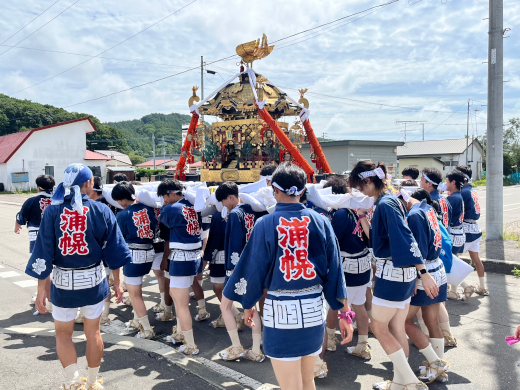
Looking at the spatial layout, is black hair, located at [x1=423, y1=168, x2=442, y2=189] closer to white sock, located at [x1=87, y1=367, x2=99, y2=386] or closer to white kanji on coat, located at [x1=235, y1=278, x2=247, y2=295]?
white kanji on coat, located at [x1=235, y1=278, x2=247, y2=295]

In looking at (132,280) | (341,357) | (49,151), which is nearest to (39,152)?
(49,151)

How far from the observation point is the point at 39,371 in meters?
3.84

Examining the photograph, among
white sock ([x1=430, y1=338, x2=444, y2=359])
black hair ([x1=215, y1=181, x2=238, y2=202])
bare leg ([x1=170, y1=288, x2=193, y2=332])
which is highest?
black hair ([x1=215, y1=181, x2=238, y2=202])

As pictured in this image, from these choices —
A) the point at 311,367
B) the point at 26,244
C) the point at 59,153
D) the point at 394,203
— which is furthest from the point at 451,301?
the point at 59,153

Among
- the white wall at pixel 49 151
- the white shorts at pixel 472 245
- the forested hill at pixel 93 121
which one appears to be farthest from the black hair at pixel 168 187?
the white wall at pixel 49 151

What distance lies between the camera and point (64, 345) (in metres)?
3.28

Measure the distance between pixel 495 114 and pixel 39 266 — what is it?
31.9 ft

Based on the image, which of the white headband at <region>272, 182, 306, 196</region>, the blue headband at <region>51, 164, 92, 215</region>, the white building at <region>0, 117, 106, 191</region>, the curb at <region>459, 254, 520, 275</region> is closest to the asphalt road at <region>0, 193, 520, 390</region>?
the curb at <region>459, 254, 520, 275</region>

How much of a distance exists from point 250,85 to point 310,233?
5369 millimetres

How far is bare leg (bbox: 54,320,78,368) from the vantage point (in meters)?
3.27

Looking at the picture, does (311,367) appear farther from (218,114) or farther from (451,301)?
(218,114)

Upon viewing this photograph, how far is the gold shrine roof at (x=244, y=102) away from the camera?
7.30m

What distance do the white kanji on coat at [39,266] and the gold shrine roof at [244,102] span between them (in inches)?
193

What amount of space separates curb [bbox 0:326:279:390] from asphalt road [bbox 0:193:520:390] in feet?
0.29
